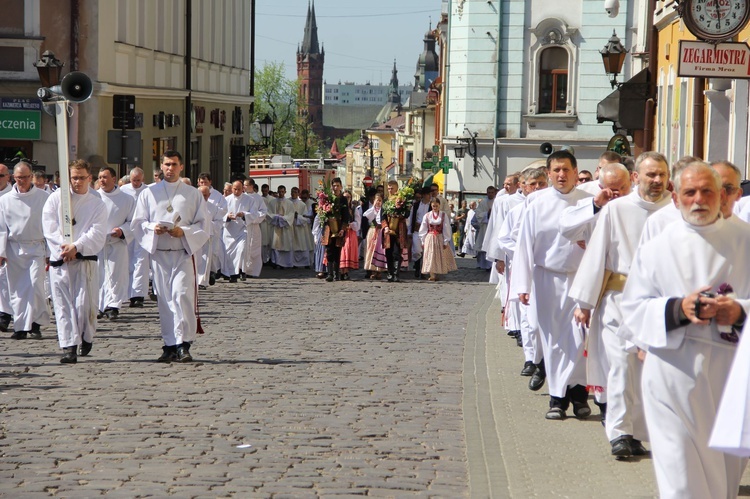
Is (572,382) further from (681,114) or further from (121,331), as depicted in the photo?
(681,114)

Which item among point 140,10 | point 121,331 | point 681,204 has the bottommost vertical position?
point 121,331

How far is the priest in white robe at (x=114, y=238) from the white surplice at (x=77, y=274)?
13.8 feet

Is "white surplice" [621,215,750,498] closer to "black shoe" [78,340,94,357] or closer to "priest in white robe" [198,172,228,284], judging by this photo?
"black shoe" [78,340,94,357]

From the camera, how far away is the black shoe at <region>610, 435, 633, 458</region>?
28.7ft

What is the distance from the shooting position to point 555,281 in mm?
10766

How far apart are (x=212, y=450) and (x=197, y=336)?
277 inches

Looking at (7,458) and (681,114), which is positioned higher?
(681,114)

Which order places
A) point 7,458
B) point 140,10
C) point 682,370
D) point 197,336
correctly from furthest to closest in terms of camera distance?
1. point 140,10
2. point 197,336
3. point 7,458
4. point 682,370

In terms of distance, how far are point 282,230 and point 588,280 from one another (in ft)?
72.1

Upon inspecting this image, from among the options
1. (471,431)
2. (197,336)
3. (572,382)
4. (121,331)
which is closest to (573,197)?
(572,382)

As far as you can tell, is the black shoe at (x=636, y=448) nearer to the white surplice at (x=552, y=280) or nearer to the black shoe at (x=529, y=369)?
the white surplice at (x=552, y=280)

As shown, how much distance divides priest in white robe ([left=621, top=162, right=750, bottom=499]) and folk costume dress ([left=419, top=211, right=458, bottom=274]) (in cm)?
2082

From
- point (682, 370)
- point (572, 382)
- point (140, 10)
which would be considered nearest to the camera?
point (682, 370)

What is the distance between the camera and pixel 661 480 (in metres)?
6.27
